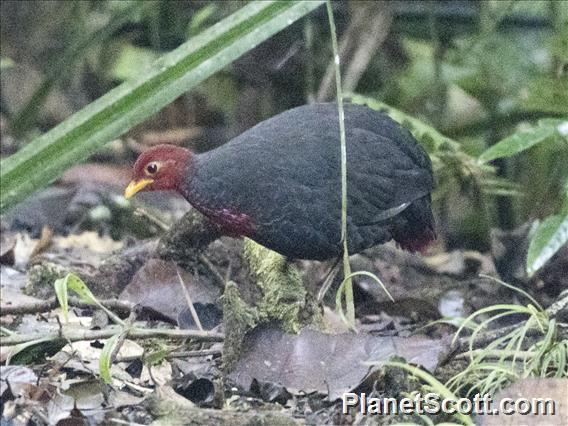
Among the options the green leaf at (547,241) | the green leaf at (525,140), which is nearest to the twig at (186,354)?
the green leaf at (547,241)

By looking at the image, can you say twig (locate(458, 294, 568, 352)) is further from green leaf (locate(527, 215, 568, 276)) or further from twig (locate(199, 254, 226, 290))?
twig (locate(199, 254, 226, 290))

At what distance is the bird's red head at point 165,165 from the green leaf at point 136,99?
14.8 inches

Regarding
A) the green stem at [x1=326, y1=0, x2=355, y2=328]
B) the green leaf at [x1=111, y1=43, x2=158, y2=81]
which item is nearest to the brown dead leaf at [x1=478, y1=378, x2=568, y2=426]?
the green stem at [x1=326, y1=0, x2=355, y2=328]

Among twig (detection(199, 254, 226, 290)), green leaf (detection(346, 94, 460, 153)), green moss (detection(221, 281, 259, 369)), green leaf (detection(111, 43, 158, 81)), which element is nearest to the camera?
green moss (detection(221, 281, 259, 369))

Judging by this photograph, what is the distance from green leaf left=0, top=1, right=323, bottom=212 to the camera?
309 centimetres

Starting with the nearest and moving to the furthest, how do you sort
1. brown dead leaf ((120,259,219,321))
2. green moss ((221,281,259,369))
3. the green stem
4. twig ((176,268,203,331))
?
green moss ((221,281,259,369)) → the green stem → twig ((176,268,203,331)) → brown dead leaf ((120,259,219,321))

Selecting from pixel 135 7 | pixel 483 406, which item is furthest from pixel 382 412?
pixel 135 7

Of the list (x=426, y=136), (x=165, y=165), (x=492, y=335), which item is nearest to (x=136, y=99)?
(x=165, y=165)

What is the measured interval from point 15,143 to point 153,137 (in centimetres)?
90

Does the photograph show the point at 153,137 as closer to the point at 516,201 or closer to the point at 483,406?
the point at 516,201

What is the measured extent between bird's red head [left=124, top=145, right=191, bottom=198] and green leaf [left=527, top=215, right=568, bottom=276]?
116cm

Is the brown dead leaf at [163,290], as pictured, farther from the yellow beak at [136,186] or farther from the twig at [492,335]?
the twig at [492,335]

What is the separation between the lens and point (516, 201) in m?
5.83

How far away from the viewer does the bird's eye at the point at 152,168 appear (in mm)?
3699
